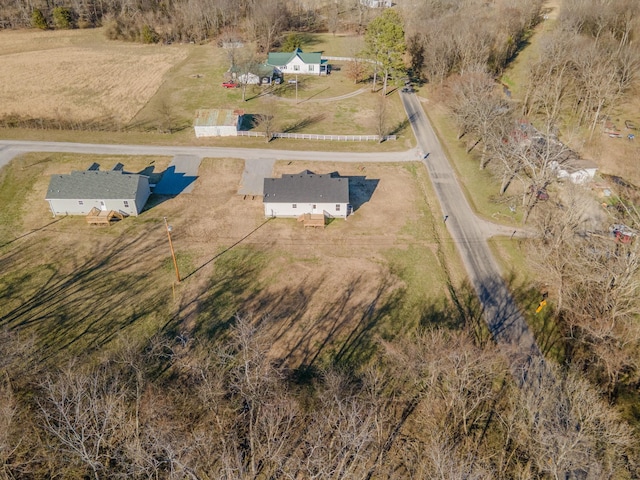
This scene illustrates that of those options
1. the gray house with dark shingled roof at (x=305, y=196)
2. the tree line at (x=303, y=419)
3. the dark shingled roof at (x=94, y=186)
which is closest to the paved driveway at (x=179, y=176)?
the dark shingled roof at (x=94, y=186)

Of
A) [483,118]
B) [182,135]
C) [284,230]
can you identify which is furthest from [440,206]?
[182,135]

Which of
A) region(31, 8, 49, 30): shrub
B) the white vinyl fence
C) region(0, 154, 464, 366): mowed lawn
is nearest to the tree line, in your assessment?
region(0, 154, 464, 366): mowed lawn

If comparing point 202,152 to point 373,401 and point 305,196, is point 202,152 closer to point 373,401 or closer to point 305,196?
point 305,196

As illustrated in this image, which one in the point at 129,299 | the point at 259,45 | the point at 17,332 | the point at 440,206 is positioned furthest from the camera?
the point at 259,45

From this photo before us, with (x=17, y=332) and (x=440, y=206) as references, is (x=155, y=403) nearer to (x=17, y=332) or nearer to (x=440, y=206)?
(x=17, y=332)

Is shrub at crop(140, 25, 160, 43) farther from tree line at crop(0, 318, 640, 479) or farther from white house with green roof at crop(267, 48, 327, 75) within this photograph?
tree line at crop(0, 318, 640, 479)

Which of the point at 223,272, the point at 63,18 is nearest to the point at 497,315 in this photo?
the point at 223,272

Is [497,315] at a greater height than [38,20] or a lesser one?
lesser
